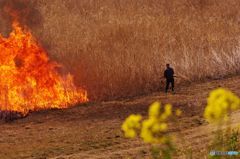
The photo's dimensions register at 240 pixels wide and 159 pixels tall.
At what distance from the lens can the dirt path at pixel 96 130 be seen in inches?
495

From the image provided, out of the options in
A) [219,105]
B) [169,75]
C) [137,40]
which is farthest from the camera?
[137,40]

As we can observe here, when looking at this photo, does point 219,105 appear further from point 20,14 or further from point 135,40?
point 20,14

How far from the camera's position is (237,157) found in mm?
7750

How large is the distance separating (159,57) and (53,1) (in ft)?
26.2

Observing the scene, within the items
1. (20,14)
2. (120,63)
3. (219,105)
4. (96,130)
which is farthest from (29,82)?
(219,105)

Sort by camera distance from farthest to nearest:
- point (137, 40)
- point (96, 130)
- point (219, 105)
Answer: point (137, 40)
point (96, 130)
point (219, 105)

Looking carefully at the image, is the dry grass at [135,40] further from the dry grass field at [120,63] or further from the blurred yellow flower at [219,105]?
the blurred yellow flower at [219,105]

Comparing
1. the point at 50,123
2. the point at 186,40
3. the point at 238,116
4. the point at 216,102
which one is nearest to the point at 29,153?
the point at 50,123

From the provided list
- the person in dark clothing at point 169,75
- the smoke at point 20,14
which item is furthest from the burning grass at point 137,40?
the person in dark clothing at point 169,75

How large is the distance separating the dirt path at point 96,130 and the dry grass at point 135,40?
1.29 m

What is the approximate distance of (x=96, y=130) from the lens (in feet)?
48.5

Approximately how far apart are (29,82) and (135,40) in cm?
641

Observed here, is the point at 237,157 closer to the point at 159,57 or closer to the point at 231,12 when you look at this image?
the point at 159,57

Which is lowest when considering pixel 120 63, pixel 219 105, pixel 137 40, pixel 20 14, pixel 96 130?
pixel 96 130
